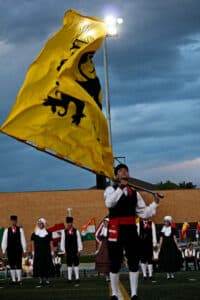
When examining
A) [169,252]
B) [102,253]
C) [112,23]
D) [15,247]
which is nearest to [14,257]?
[15,247]

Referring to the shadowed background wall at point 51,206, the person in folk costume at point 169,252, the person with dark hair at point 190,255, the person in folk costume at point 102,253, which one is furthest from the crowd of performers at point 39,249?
the shadowed background wall at point 51,206

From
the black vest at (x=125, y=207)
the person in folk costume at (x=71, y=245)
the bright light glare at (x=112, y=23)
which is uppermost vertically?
the bright light glare at (x=112, y=23)

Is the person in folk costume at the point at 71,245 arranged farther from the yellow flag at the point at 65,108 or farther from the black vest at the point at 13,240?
the yellow flag at the point at 65,108

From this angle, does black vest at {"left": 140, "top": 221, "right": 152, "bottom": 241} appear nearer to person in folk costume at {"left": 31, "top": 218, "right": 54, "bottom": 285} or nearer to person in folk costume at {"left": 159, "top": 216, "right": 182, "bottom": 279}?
person in folk costume at {"left": 159, "top": 216, "right": 182, "bottom": 279}

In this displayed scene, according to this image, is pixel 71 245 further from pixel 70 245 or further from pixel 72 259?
pixel 72 259

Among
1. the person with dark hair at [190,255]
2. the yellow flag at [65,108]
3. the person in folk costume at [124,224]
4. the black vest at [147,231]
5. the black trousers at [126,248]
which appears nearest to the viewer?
the person in folk costume at [124,224]

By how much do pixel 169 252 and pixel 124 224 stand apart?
40.4 feet

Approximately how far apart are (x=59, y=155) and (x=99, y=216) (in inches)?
1936

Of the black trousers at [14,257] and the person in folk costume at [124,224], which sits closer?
the person in folk costume at [124,224]

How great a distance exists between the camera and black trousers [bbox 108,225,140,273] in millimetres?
9414

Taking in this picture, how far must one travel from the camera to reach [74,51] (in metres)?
10.8

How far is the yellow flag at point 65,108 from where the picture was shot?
32.0 feet

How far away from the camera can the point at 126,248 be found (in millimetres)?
9477

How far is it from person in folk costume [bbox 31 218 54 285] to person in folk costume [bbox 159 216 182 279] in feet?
10.6
